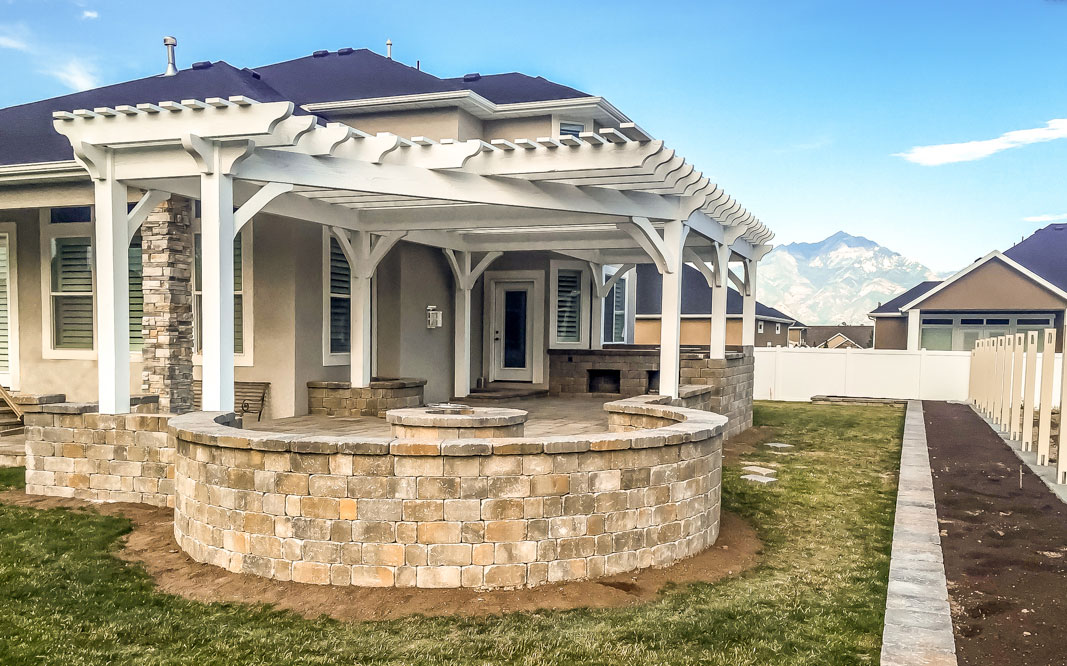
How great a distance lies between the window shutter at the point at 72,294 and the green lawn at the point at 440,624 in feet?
16.0

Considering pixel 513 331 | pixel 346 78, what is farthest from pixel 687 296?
pixel 346 78

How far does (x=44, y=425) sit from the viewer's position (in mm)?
7082

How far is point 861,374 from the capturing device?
2086 cm

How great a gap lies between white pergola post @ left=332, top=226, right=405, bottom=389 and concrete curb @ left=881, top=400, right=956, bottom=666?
6.44 meters

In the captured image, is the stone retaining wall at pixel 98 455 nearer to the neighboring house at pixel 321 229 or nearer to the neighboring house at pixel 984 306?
the neighboring house at pixel 321 229

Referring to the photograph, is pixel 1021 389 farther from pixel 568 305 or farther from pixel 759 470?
pixel 568 305

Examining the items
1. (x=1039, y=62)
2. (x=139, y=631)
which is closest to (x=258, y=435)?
(x=139, y=631)

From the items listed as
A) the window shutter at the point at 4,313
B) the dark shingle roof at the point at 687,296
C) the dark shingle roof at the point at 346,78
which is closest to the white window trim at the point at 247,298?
the window shutter at the point at 4,313

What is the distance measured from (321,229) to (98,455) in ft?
13.2

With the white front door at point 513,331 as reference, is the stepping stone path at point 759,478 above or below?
below

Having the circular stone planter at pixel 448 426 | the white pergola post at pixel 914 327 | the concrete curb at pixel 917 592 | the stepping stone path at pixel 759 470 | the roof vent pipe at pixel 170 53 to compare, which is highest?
the roof vent pipe at pixel 170 53

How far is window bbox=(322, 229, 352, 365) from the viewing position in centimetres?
1011

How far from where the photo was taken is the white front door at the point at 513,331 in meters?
14.6

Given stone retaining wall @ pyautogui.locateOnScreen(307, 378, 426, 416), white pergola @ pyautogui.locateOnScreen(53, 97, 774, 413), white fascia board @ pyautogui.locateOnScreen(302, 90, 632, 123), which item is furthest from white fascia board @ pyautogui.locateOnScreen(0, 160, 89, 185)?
white fascia board @ pyautogui.locateOnScreen(302, 90, 632, 123)
